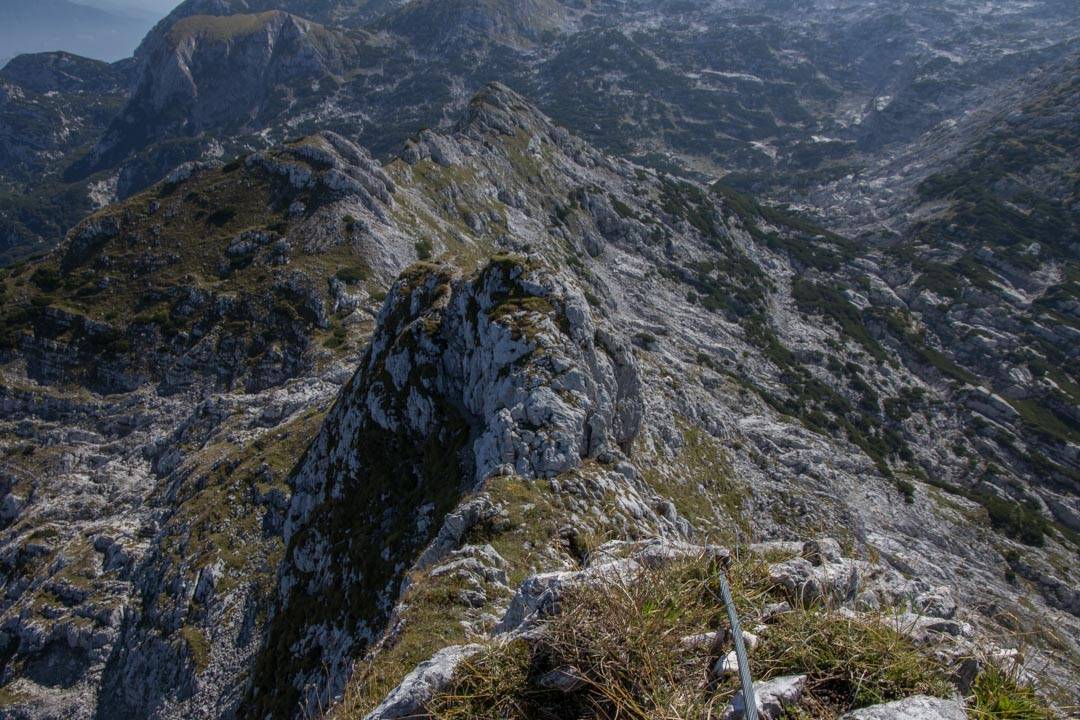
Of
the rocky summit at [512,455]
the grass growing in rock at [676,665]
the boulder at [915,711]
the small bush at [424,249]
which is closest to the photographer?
the boulder at [915,711]

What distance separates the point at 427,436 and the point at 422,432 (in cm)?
47

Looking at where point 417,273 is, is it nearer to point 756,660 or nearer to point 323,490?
point 323,490

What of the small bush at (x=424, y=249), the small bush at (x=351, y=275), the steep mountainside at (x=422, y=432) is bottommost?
the steep mountainside at (x=422, y=432)

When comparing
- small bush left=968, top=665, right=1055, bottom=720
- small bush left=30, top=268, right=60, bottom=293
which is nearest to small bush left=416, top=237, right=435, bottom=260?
small bush left=30, top=268, right=60, bottom=293

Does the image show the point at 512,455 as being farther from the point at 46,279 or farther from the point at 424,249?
the point at 46,279

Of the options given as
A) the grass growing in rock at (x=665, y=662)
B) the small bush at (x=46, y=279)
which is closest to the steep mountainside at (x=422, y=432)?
the grass growing in rock at (x=665, y=662)

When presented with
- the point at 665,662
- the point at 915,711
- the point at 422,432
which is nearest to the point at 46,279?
the point at 422,432

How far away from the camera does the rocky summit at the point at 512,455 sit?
4.77 meters

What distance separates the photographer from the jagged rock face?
1917 cm

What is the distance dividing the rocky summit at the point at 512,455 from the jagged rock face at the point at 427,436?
182mm

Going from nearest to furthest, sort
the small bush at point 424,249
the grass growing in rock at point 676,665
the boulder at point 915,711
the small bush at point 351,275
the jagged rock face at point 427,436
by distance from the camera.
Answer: the boulder at point 915,711
the grass growing in rock at point 676,665
the jagged rock face at point 427,436
the small bush at point 351,275
the small bush at point 424,249

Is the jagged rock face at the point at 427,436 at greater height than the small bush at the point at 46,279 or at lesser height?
lesser

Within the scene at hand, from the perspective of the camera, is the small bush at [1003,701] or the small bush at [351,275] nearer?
the small bush at [1003,701]

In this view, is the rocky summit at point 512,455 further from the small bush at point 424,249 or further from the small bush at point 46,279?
the small bush at point 424,249
